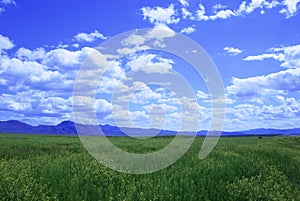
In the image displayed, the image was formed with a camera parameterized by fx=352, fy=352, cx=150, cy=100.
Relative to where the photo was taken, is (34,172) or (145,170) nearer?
(34,172)

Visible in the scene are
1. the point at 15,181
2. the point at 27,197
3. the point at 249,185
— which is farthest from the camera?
the point at 249,185

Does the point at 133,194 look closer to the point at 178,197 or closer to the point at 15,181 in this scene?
the point at 178,197

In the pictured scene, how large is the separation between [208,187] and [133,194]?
293 cm

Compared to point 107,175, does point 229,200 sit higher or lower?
lower

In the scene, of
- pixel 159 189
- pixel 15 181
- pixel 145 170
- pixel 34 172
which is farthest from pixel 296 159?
pixel 15 181

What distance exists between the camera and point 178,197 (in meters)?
9.68

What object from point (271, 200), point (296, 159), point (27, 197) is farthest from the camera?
point (296, 159)

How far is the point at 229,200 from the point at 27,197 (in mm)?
6049

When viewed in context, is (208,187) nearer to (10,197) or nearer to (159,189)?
(159,189)

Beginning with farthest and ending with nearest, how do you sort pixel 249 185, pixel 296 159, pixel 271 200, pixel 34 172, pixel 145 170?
pixel 296 159 → pixel 145 170 → pixel 34 172 → pixel 249 185 → pixel 271 200

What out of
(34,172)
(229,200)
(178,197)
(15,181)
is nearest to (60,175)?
(34,172)

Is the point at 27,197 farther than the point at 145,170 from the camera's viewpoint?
No

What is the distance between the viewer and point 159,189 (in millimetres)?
10469

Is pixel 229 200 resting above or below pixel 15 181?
below
